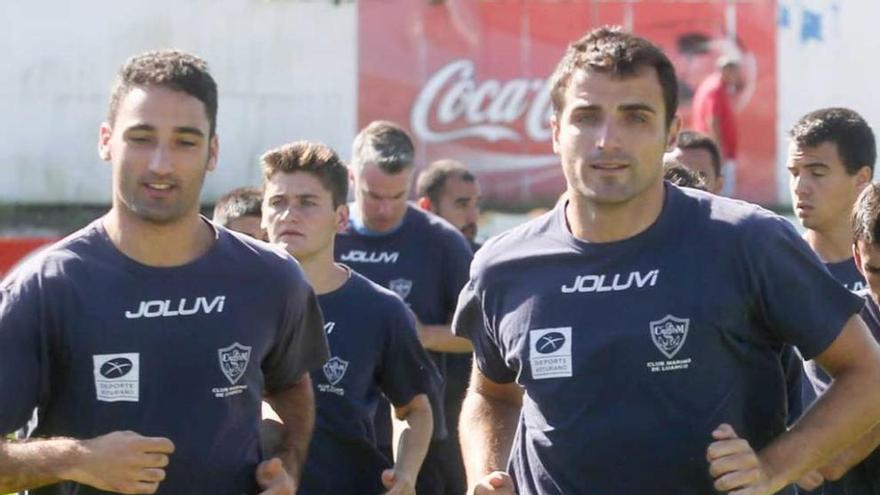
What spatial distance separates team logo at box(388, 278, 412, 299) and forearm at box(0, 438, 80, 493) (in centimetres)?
447

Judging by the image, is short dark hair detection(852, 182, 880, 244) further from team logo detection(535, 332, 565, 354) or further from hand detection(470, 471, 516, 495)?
hand detection(470, 471, 516, 495)

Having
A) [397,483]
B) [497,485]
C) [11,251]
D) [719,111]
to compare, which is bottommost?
[11,251]

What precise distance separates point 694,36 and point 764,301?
19033mm

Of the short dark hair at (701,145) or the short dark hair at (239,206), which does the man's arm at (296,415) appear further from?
the short dark hair at (701,145)

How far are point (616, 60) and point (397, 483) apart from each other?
2403mm

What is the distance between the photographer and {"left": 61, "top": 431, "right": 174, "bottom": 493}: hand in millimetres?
4629

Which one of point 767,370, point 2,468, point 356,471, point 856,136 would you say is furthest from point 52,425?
point 856,136

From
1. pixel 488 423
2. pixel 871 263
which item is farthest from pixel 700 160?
pixel 488 423

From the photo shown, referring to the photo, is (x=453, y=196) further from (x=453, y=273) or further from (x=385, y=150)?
(x=453, y=273)

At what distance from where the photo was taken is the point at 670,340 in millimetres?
4703

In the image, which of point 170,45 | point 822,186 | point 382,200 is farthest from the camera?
point 170,45

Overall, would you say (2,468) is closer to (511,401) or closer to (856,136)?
(511,401)

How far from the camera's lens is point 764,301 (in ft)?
15.4

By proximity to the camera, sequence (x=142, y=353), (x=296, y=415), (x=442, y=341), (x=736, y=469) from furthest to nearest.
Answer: (x=442, y=341) < (x=296, y=415) < (x=142, y=353) < (x=736, y=469)
